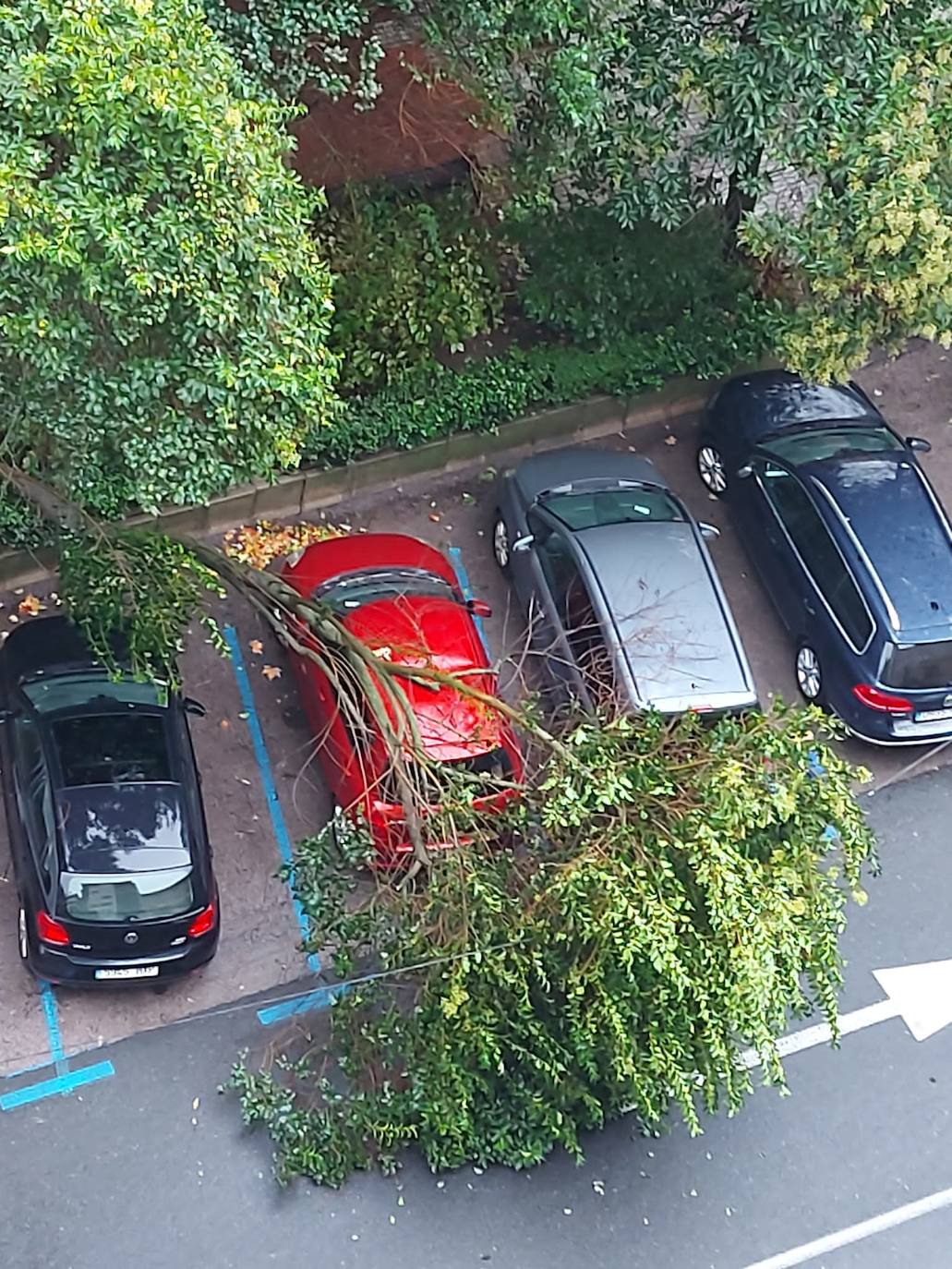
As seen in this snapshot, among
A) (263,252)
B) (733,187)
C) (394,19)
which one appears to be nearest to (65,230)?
(263,252)

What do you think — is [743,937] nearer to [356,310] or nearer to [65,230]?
[65,230]

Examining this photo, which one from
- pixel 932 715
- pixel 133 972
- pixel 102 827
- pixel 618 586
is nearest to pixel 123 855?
pixel 102 827

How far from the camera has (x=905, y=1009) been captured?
1154cm

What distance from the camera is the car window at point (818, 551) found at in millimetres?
12906

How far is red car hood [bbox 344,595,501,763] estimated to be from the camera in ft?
36.8

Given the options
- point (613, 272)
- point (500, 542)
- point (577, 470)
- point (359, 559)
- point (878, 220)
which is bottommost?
point (500, 542)

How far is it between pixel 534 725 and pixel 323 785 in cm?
286

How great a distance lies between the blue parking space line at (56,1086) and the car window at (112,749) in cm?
209

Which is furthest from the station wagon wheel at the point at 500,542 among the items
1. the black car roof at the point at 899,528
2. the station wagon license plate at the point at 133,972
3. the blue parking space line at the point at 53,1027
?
the blue parking space line at the point at 53,1027

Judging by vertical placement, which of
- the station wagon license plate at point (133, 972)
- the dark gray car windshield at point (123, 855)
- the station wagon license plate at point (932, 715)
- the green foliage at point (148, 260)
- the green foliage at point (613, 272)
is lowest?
the station wagon license plate at point (932, 715)

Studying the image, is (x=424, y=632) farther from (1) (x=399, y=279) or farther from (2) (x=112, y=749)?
(1) (x=399, y=279)

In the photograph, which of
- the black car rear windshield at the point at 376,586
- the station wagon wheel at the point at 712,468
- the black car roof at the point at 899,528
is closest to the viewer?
the black car rear windshield at the point at 376,586

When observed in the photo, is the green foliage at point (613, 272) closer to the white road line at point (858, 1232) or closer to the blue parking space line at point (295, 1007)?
the blue parking space line at point (295, 1007)

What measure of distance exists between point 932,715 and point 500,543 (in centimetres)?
429
